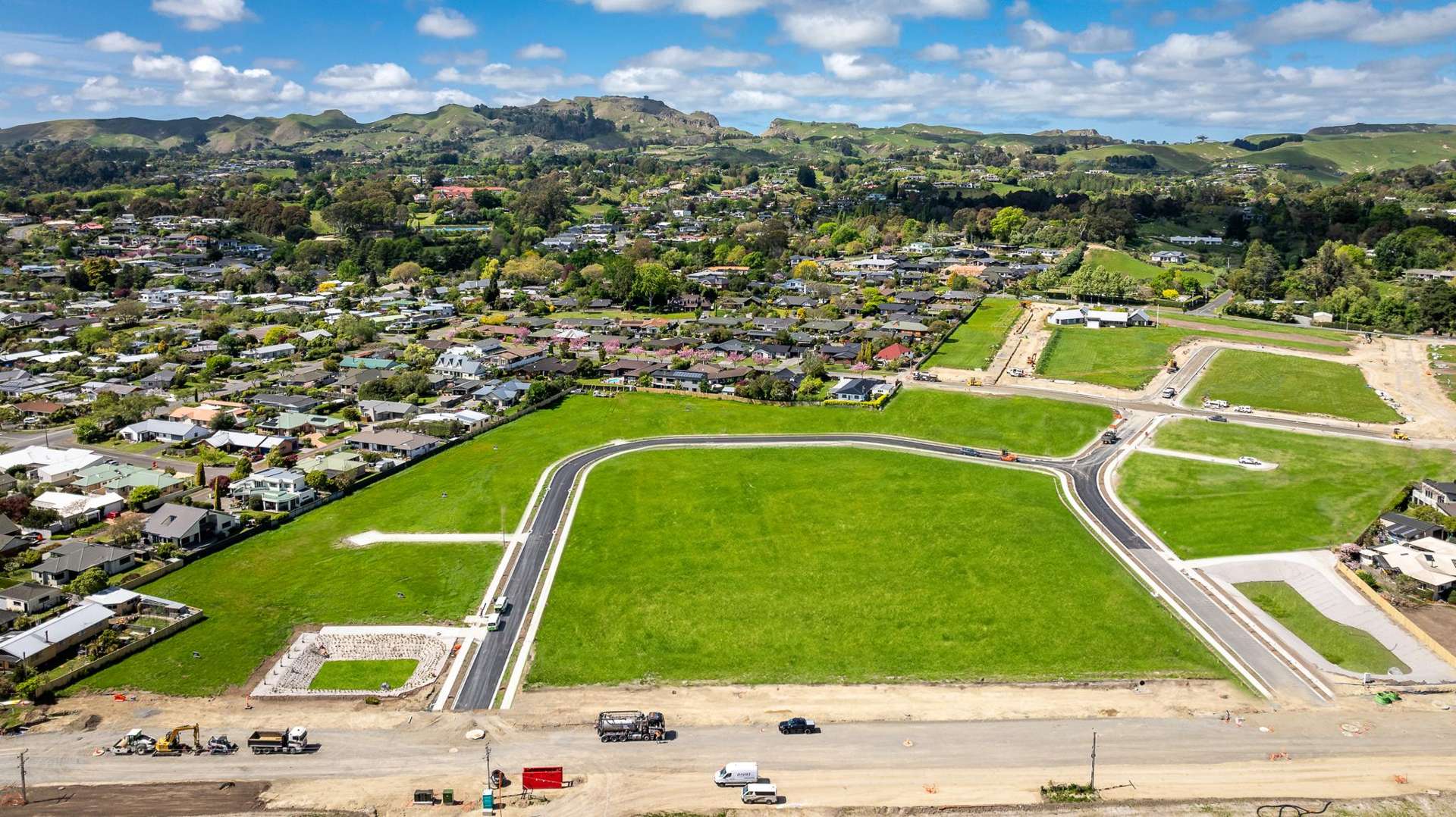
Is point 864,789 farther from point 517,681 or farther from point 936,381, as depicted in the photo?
point 936,381

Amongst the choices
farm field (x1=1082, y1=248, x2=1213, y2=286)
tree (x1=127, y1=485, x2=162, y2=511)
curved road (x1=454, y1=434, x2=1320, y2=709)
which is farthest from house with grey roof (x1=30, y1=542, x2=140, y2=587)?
farm field (x1=1082, y1=248, x2=1213, y2=286)

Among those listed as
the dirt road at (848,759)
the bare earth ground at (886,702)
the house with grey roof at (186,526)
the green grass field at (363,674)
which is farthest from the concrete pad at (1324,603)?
the house with grey roof at (186,526)

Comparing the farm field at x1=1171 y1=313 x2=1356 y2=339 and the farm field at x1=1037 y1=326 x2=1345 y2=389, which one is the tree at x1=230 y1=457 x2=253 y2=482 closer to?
the farm field at x1=1037 y1=326 x2=1345 y2=389

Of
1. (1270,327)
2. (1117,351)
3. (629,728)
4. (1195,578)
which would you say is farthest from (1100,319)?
(629,728)

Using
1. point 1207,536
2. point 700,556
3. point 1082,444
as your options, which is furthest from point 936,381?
point 700,556

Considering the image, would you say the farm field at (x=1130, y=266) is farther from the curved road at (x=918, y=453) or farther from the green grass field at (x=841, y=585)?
the green grass field at (x=841, y=585)

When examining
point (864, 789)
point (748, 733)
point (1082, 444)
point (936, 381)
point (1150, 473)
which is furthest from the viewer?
point (936, 381)
